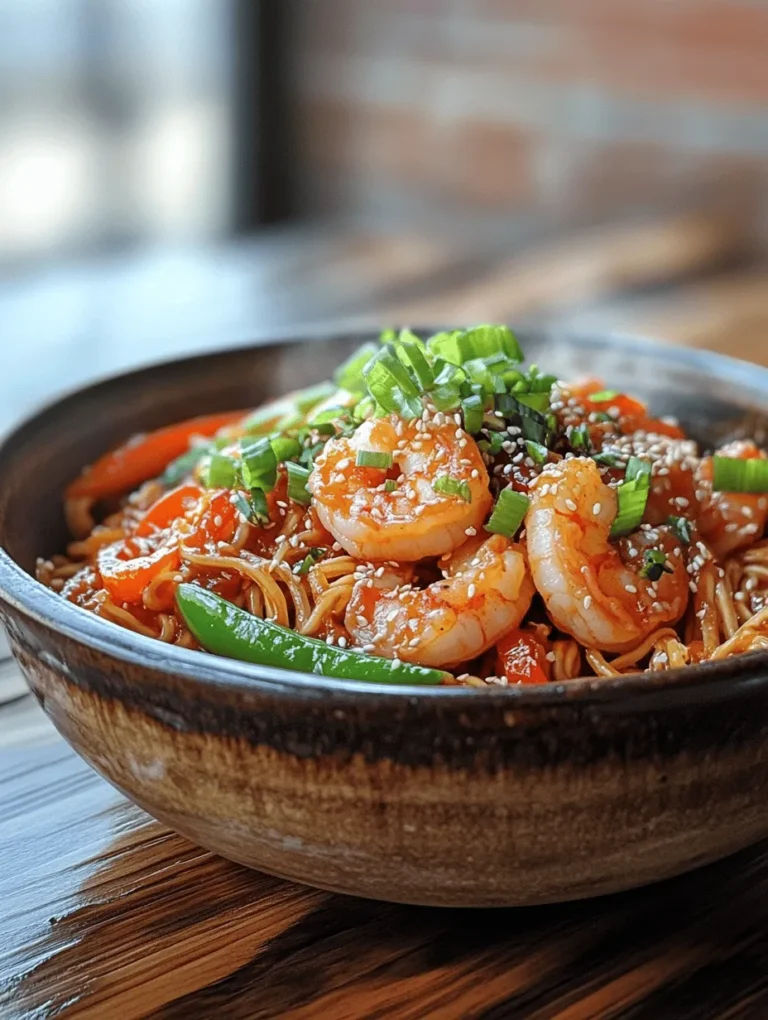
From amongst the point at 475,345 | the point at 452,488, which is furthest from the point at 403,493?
the point at 475,345

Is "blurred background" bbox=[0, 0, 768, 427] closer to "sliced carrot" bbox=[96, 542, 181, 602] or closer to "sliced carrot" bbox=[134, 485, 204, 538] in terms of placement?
"sliced carrot" bbox=[134, 485, 204, 538]

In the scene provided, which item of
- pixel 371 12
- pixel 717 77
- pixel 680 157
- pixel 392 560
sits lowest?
pixel 392 560

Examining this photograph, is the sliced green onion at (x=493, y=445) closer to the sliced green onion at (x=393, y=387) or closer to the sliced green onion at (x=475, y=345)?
the sliced green onion at (x=393, y=387)

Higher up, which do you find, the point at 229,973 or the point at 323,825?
the point at 323,825

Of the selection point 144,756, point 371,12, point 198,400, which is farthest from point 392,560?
point 371,12

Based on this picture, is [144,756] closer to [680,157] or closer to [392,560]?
[392,560]

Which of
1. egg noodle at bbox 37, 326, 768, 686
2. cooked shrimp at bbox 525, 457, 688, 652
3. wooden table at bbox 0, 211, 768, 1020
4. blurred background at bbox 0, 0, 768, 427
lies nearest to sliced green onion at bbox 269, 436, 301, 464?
egg noodle at bbox 37, 326, 768, 686

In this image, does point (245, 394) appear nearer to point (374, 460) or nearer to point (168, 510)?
point (168, 510)
